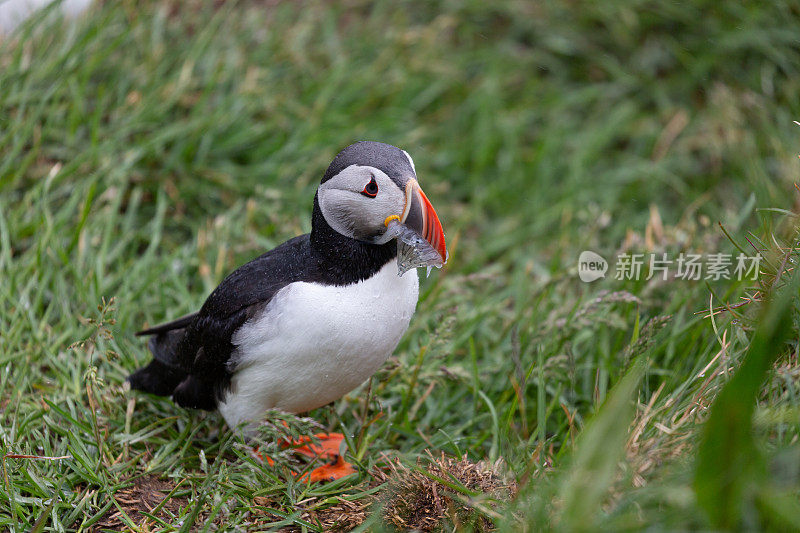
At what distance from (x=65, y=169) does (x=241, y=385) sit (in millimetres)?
2007

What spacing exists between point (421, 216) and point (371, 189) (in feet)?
0.60

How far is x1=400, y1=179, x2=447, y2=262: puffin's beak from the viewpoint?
2377 mm

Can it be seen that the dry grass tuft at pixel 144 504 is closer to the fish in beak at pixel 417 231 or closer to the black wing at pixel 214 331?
the black wing at pixel 214 331

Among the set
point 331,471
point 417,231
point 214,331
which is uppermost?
point 417,231

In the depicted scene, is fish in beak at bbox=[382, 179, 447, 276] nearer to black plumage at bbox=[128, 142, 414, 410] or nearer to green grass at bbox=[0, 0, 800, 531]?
black plumage at bbox=[128, 142, 414, 410]

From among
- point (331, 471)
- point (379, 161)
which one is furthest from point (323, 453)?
point (379, 161)

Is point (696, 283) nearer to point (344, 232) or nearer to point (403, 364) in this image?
point (403, 364)

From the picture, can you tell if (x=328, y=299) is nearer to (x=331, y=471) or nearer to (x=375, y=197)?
(x=375, y=197)

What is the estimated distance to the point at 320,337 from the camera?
8.21 feet

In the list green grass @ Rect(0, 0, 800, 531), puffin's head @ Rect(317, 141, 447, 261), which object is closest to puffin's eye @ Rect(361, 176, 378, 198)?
puffin's head @ Rect(317, 141, 447, 261)

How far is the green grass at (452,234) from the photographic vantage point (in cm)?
226

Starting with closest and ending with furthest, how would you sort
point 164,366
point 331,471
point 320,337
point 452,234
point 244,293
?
point 320,337 < point 244,293 < point 331,471 < point 164,366 < point 452,234

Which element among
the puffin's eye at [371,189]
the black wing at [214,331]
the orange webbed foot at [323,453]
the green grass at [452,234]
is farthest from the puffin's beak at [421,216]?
the orange webbed foot at [323,453]

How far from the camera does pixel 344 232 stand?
8.38ft
